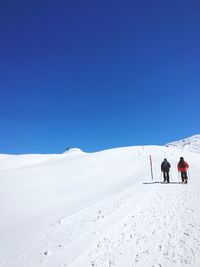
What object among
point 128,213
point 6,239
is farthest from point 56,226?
point 128,213

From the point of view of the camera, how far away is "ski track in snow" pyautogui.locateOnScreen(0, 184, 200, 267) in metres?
4.29

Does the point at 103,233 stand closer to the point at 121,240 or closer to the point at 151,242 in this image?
the point at 121,240

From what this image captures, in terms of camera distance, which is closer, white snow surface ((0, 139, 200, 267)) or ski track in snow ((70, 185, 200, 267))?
ski track in snow ((70, 185, 200, 267))

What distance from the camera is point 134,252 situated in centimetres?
460

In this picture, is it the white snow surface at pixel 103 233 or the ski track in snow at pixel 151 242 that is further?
the white snow surface at pixel 103 233

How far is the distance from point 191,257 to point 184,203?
472cm

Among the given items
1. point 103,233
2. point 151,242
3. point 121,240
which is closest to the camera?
point 151,242

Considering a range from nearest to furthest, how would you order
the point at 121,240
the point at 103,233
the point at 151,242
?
the point at 151,242 → the point at 121,240 → the point at 103,233

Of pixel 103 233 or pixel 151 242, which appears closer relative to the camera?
pixel 151 242

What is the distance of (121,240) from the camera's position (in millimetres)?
5238

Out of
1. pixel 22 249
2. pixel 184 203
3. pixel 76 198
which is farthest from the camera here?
pixel 76 198

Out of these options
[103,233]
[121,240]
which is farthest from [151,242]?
[103,233]

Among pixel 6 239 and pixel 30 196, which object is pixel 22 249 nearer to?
pixel 6 239

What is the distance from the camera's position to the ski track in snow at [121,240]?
4.29 m
